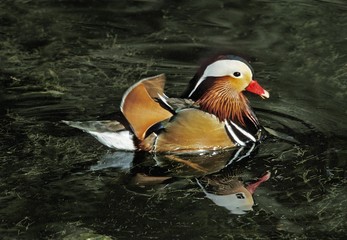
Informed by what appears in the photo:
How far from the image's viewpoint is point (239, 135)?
6812 mm

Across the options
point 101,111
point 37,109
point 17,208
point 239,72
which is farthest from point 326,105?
point 17,208

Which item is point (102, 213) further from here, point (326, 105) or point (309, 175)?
point (326, 105)

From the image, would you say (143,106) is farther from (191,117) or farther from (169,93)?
(169,93)

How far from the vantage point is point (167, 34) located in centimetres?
885


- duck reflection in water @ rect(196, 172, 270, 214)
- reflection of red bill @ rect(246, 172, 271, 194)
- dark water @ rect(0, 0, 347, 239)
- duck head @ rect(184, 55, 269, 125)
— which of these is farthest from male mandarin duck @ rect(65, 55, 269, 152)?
reflection of red bill @ rect(246, 172, 271, 194)

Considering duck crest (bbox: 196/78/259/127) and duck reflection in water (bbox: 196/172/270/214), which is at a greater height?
duck crest (bbox: 196/78/259/127)

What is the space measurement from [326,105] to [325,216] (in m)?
1.81

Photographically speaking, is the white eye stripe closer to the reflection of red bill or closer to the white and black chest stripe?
the white and black chest stripe

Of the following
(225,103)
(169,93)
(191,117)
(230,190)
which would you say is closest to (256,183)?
(230,190)

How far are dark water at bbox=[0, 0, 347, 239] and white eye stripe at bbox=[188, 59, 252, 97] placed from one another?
0.50 metres

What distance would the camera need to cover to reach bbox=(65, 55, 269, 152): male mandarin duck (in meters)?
6.48

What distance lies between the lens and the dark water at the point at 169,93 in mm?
5551

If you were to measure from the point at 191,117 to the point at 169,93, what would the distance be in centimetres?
95

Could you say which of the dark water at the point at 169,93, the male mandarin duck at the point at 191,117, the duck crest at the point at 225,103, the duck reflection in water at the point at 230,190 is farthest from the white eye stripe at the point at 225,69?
the duck reflection in water at the point at 230,190
